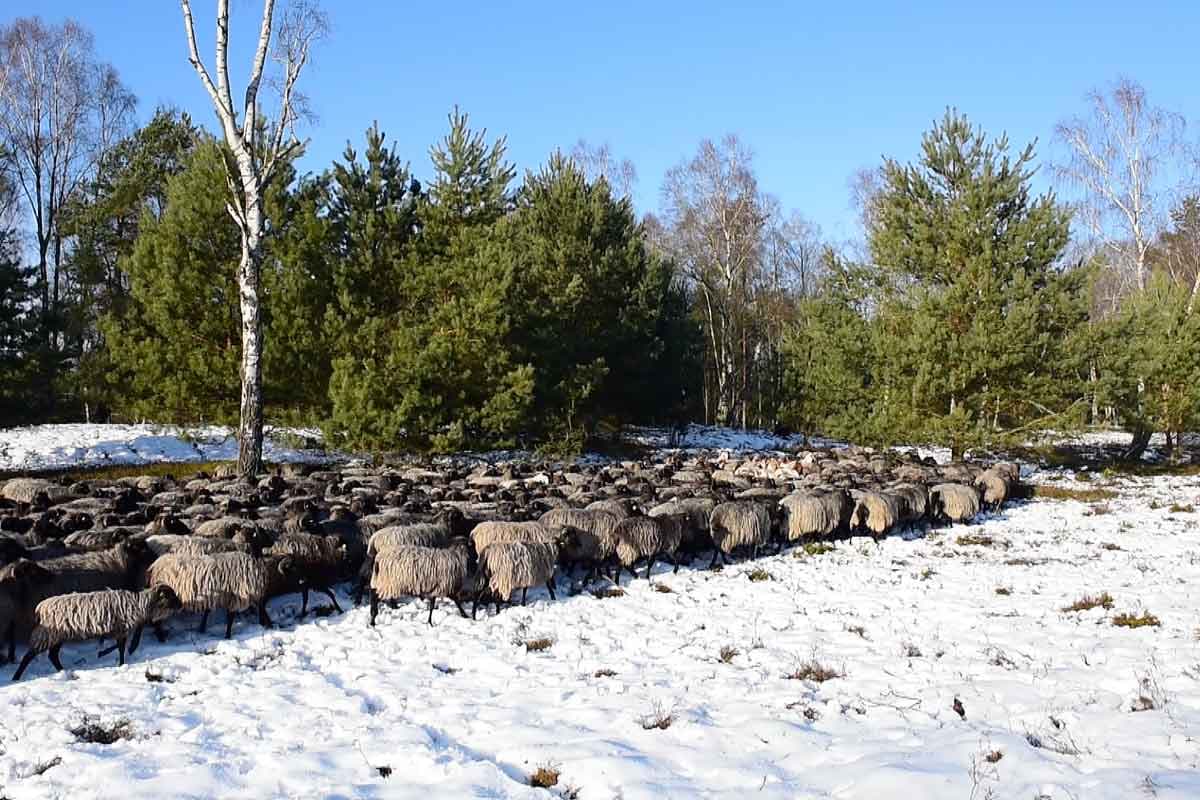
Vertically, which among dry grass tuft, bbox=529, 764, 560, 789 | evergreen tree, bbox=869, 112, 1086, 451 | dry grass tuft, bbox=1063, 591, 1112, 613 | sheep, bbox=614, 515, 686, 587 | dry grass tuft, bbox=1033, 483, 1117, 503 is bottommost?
dry grass tuft, bbox=529, 764, 560, 789

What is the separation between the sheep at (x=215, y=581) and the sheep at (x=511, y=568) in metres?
2.11

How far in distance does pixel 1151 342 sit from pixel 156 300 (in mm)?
28551

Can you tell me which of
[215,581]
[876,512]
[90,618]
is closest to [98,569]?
[215,581]

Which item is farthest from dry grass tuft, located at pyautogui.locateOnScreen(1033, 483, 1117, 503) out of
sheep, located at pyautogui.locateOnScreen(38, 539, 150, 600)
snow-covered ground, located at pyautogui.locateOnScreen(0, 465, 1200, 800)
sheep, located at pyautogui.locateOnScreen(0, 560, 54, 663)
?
sheep, located at pyautogui.locateOnScreen(0, 560, 54, 663)

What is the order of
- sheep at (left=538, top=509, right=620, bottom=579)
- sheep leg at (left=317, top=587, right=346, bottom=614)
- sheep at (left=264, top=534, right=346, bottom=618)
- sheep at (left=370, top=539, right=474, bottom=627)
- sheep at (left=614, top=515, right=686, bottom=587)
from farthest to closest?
sheep at (left=614, top=515, right=686, bottom=587) < sheep at (left=538, top=509, right=620, bottom=579) < sheep at (left=264, top=534, right=346, bottom=618) < sheep leg at (left=317, top=587, right=346, bottom=614) < sheep at (left=370, top=539, right=474, bottom=627)

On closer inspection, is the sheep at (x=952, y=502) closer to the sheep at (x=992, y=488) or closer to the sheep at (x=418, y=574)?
the sheep at (x=992, y=488)

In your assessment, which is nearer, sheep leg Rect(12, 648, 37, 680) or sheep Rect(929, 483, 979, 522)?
sheep leg Rect(12, 648, 37, 680)

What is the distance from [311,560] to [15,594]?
2.74m

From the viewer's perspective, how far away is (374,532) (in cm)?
1039

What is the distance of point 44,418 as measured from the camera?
90.5 ft

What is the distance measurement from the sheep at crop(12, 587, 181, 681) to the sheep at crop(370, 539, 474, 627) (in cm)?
198

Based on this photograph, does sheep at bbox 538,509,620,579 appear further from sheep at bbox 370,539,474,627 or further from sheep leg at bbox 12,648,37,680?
sheep leg at bbox 12,648,37,680

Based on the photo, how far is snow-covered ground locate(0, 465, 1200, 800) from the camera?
4930 mm

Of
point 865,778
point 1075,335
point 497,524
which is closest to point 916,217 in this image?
point 1075,335
